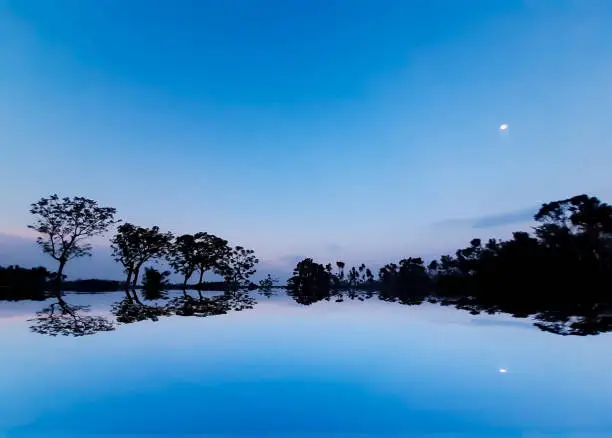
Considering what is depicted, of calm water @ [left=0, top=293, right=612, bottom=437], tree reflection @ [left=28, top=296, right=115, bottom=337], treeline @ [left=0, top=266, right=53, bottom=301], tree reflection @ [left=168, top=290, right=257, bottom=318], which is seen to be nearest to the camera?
calm water @ [left=0, top=293, right=612, bottom=437]

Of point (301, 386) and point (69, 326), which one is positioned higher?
point (69, 326)

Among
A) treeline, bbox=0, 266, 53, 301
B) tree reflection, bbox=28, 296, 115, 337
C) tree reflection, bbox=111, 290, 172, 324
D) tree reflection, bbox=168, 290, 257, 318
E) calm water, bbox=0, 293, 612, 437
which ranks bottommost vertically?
tree reflection, bbox=168, 290, 257, 318

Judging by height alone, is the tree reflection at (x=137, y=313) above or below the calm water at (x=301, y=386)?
above

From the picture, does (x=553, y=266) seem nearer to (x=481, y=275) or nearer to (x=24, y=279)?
(x=481, y=275)

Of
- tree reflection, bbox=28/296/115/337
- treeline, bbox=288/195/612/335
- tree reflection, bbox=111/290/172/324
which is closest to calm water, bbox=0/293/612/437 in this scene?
tree reflection, bbox=28/296/115/337

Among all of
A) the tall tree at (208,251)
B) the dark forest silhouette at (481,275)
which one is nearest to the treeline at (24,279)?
the dark forest silhouette at (481,275)

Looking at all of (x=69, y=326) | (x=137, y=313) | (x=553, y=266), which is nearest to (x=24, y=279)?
(x=137, y=313)

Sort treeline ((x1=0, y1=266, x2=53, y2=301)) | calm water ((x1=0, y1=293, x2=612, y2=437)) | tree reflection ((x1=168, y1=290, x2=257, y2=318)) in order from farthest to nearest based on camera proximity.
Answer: treeline ((x1=0, y1=266, x2=53, y2=301)), tree reflection ((x1=168, y1=290, x2=257, y2=318)), calm water ((x1=0, y1=293, x2=612, y2=437))

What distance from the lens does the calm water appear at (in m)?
4.18

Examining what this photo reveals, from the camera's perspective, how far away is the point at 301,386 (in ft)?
18.6

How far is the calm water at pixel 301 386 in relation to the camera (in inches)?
164

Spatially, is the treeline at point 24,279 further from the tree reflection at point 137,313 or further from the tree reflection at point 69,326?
the tree reflection at point 69,326

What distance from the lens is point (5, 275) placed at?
42.3m

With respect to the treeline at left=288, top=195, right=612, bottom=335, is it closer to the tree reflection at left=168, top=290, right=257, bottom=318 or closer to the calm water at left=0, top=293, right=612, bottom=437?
the tree reflection at left=168, top=290, right=257, bottom=318
